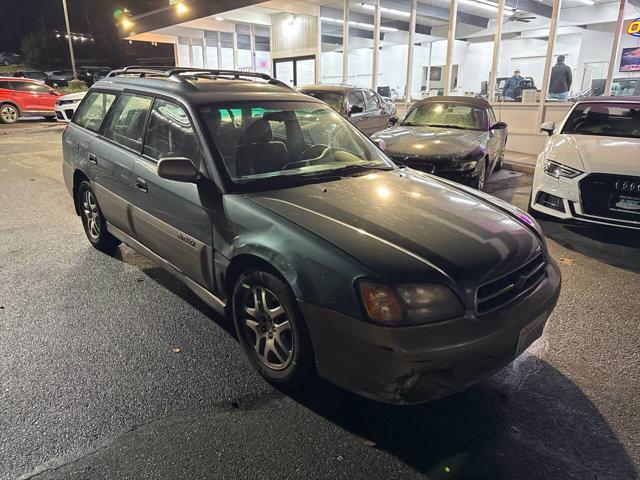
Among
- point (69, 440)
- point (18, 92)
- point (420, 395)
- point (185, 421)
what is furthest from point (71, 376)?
point (18, 92)

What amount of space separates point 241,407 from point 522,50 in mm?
19007

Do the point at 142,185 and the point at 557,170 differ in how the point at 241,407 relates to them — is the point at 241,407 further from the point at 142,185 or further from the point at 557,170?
the point at 557,170

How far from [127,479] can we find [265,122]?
236cm

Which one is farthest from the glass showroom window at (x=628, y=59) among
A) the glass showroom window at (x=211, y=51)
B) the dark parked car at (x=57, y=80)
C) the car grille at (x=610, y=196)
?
the dark parked car at (x=57, y=80)

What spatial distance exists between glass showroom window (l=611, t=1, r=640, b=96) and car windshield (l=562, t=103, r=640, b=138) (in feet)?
17.5

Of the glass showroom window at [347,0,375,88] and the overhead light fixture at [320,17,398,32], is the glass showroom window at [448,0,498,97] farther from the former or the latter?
the glass showroom window at [347,0,375,88]

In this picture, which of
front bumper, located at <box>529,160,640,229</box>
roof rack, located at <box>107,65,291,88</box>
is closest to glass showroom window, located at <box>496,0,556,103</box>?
front bumper, located at <box>529,160,640,229</box>

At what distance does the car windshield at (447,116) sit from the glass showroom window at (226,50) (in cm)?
1918

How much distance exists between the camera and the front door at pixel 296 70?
17.8 m

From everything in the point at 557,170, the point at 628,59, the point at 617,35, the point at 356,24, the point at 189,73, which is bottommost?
the point at 557,170

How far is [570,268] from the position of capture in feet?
15.0

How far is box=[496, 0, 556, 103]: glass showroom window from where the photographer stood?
42.2 ft

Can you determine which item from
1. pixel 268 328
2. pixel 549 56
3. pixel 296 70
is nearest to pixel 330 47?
pixel 296 70

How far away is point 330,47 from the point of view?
59.2 feet
